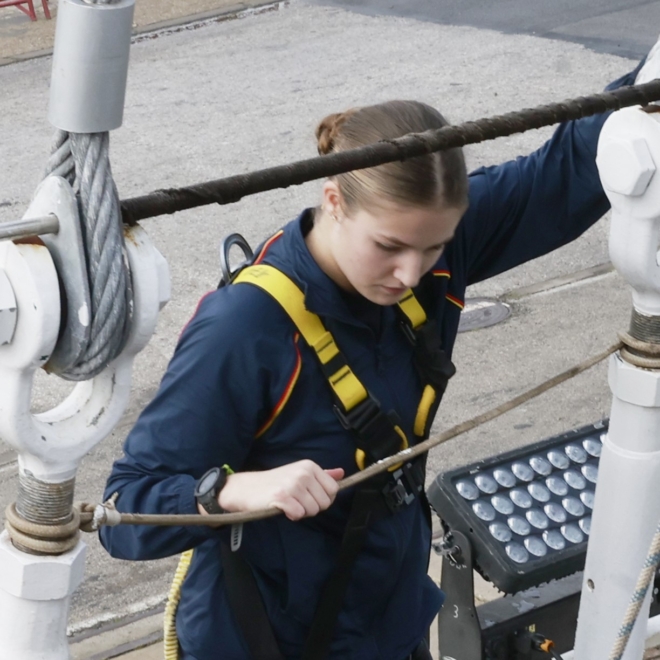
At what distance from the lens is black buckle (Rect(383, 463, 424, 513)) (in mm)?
2051

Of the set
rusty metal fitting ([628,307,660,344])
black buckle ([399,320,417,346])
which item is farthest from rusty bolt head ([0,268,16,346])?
rusty metal fitting ([628,307,660,344])

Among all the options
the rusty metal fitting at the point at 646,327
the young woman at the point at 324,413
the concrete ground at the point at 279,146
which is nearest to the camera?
the young woman at the point at 324,413

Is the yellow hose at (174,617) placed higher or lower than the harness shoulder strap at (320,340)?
lower

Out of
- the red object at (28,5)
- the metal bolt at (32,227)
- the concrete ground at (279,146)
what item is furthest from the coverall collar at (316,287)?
the red object at (28,5)

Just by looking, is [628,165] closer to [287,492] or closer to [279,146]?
[287,492]

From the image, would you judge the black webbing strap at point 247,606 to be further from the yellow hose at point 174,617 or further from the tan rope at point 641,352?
the tan rope at point 641,352

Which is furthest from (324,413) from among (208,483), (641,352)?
(641,352)

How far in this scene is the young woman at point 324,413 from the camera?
1.90 metres

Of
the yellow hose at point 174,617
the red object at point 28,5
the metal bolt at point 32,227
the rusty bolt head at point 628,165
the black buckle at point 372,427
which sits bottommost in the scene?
the red object at point 28,5

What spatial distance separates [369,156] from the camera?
1.55 meters

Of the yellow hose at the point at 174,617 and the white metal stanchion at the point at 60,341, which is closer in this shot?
the white metal stanchion at the point at 60,341

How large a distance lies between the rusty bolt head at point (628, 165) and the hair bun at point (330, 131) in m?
0.46

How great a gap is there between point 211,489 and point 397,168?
0.63m

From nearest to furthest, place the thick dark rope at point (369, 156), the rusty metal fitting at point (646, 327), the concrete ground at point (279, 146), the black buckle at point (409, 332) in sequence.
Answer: the thick dark rope at point (369, 156) → the black buckle at point (409, 332) → the rusty metal fitting at point (646, 327) → the concrete ground at point (279, 146)
